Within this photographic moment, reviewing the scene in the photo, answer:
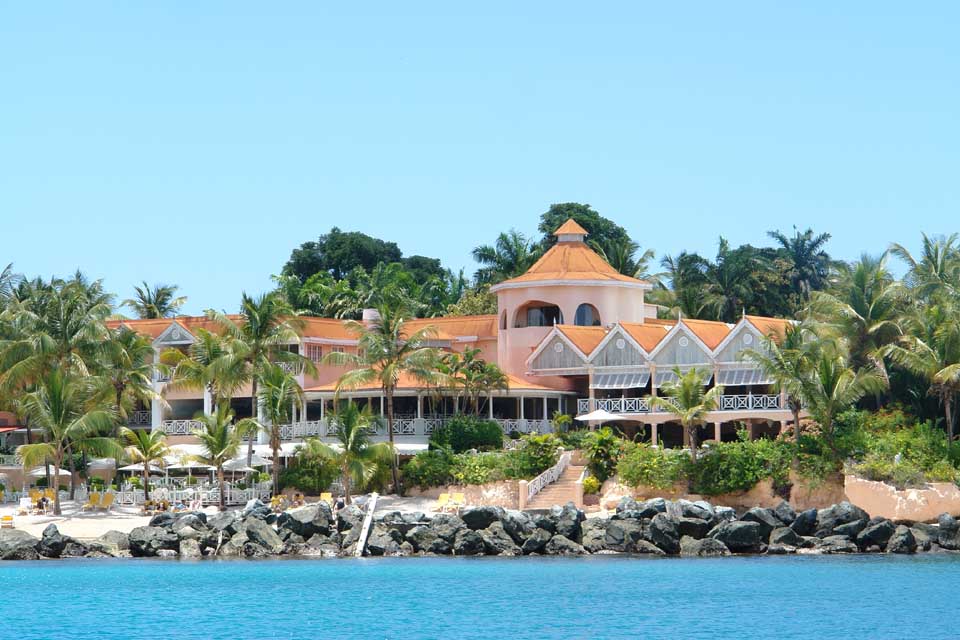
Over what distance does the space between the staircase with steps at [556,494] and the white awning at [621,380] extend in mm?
5626

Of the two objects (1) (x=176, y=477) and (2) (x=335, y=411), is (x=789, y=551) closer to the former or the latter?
(2) (x=335, y=411)

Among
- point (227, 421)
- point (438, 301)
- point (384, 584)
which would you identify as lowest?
point (384, 584)

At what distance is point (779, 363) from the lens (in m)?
49.6

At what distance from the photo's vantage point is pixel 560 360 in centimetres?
5816

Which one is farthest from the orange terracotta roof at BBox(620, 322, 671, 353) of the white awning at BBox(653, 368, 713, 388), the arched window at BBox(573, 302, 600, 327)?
the arched window at BBox(573, 302, 600, 327)

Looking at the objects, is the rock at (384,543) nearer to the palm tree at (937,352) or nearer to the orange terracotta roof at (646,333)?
the orange terracotta roof at (646,333)

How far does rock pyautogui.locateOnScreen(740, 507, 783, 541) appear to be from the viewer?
45938 millimetres

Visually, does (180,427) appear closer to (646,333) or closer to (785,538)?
(646,333)

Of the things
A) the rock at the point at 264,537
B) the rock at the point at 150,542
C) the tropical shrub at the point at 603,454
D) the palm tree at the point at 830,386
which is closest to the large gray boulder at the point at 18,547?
the rock at the point at 150,542

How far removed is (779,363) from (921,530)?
668 cm

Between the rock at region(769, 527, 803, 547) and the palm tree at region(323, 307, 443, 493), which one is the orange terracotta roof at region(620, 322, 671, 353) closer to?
the palm tree at region(323, 307, 443, 493)

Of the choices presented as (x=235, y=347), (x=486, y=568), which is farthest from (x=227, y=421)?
(x=486, y=568)

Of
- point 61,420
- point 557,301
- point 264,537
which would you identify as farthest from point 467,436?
point 61,420

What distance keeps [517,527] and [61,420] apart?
50.4 feet
